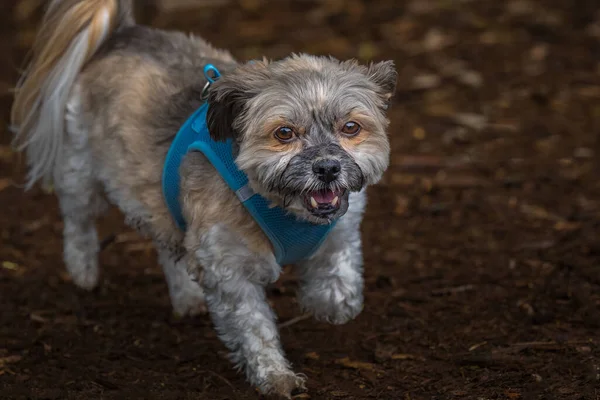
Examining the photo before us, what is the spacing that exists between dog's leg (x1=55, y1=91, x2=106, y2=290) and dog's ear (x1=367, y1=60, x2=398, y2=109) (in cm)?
202

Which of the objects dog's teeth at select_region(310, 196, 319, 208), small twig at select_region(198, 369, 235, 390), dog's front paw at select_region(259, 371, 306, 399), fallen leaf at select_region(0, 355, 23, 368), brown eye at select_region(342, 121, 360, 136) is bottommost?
fallen leaf at select_region(0, 355, 23, 368)

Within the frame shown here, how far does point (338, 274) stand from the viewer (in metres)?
5.09

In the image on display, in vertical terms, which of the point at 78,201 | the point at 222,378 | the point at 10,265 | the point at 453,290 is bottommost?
the point at 10,265

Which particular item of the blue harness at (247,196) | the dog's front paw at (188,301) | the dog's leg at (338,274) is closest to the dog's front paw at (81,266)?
the dog's front paw at (188,301)

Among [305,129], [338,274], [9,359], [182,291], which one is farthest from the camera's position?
[182,291]

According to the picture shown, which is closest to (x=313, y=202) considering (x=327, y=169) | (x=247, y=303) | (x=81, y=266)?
(x=327, y=169)

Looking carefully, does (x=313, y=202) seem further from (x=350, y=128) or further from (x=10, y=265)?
(x=10, y=265)

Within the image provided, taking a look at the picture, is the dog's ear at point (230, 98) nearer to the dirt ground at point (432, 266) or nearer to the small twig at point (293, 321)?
the dirt ground at point (432, 266)

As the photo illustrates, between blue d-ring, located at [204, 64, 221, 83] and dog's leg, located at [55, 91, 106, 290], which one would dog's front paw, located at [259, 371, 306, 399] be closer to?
blue d-ring, located at [204, 64, 221, 83]

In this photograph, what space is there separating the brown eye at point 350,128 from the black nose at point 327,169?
0.21 metres

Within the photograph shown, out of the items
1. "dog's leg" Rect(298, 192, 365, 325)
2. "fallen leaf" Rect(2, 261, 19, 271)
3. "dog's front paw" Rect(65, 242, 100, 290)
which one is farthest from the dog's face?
"fallen leaf" Rect(2, 261, 19, 271)

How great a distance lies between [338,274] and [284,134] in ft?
3.35

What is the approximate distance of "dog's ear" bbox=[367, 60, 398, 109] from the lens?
4676 mm

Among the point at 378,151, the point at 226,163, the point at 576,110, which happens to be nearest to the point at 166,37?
the point at 226,163
